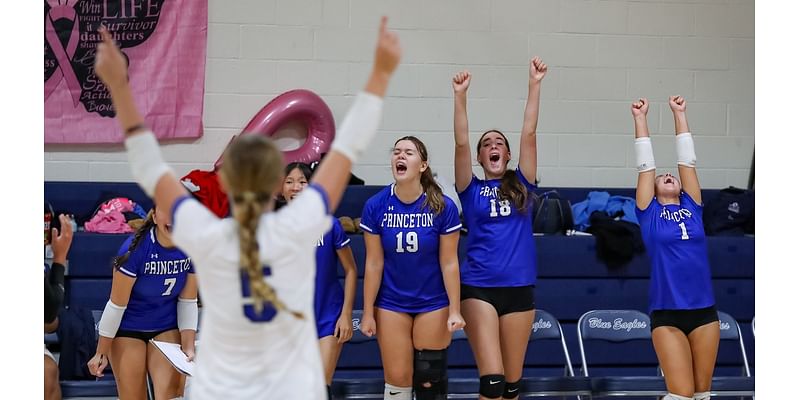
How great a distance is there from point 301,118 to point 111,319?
2906 millimetres

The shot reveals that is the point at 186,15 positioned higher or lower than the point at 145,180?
higher

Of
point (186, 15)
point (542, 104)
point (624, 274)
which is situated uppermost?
point (186, 15)

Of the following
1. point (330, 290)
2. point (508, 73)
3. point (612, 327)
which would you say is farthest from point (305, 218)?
point (508, 73)

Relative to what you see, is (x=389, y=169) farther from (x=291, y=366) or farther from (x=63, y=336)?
(x=291, y=366)

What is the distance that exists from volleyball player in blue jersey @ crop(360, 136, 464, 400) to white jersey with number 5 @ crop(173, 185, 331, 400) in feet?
7.92

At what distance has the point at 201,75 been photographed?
23.5 ft

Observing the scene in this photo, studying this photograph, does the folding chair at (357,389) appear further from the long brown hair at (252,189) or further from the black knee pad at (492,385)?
the long brown hair at (252,189)

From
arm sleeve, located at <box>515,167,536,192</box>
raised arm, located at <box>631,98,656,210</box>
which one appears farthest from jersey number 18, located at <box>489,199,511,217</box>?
raised arm, located at <box>631,98,656,210</box>

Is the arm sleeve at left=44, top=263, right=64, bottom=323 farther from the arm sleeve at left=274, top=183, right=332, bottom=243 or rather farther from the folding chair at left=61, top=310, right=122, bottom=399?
the arm sleeve at left=274, top=183, right=332, bottom=243

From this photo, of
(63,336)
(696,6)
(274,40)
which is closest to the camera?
(63,336)

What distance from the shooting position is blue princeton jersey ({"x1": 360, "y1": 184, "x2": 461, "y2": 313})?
4938 millimetres

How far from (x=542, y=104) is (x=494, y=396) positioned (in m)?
3.29

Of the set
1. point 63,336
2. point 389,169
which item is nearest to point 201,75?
point 389,169

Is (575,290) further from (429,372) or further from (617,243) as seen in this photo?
(429,372)
